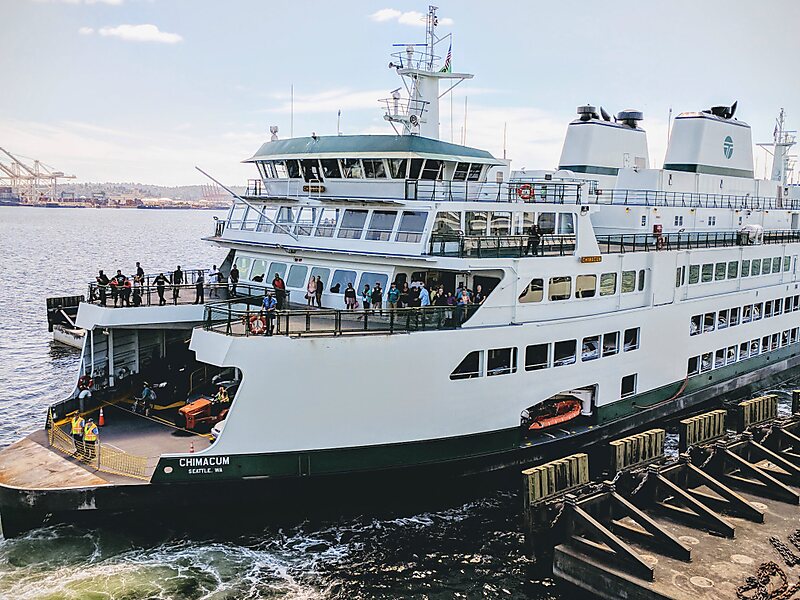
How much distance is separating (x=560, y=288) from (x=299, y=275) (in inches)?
281

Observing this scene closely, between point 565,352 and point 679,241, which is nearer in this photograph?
point 565,352

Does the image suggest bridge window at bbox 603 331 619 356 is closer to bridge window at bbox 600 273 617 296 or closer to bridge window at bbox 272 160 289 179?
bridge window at bbox 600 273 617 296

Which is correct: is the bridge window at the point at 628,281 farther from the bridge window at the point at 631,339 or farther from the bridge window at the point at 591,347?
the bridge window at the point at 591,347

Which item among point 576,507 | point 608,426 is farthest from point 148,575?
point 608,426

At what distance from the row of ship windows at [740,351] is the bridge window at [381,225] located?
37.2 feet

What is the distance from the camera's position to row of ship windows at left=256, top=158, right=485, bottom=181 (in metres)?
20.7

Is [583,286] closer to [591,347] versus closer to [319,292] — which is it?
[591,347]

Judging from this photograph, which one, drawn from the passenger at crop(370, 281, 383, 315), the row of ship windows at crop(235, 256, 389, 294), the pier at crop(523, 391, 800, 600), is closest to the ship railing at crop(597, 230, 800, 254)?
the pier at crop(523, 391, 800, 600)

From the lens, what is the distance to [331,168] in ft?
71.1

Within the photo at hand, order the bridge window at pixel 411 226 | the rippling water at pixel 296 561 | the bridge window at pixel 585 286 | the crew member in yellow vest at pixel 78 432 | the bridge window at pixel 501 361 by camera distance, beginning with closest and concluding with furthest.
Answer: the rippling water at pixel 296 561, the crew member in yellow vest at pixel 78 432, the bridge window at pixel 501 361, the bridge window at pixel 411 226, the bridge window at pixel 585 286

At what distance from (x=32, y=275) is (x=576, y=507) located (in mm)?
68842

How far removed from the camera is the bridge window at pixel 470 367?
18031mm

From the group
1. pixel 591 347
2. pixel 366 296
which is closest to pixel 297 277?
pixel 366 296

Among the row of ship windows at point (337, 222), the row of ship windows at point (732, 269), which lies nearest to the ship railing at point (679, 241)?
the row of ship windows at point (732, 269)
